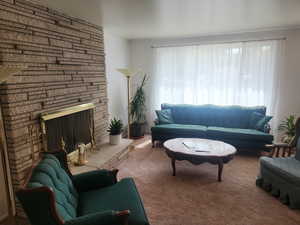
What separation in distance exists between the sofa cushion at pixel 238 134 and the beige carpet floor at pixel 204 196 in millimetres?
420

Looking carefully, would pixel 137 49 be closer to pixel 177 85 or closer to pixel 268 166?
pixel 177 85

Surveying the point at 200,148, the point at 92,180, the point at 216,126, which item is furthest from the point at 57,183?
the point at 216,126

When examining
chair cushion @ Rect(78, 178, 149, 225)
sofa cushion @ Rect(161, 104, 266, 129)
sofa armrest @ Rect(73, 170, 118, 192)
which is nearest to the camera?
chair cushion @ Rect(78, 178, 149, 225)

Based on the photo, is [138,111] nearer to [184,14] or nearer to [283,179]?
[184,14]

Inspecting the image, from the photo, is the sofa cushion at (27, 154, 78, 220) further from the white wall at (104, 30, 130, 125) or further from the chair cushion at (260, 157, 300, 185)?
the white wall at (104, 30, 130, 125)

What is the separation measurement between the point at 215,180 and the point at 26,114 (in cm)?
254

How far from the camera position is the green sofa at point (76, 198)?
3.97 ft

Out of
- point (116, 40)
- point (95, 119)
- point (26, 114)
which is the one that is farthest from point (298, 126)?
point (116, 40)

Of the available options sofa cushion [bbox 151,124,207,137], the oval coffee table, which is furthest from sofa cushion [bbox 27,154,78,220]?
sofa cushion [bbox 151,124,207,137]

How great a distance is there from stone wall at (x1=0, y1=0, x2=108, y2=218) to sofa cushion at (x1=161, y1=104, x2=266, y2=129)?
7.21 ft

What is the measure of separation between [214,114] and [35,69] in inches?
136

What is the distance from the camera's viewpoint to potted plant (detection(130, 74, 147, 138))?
495 cm

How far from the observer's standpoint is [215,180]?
2910 mm

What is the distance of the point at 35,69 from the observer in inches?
92.5
